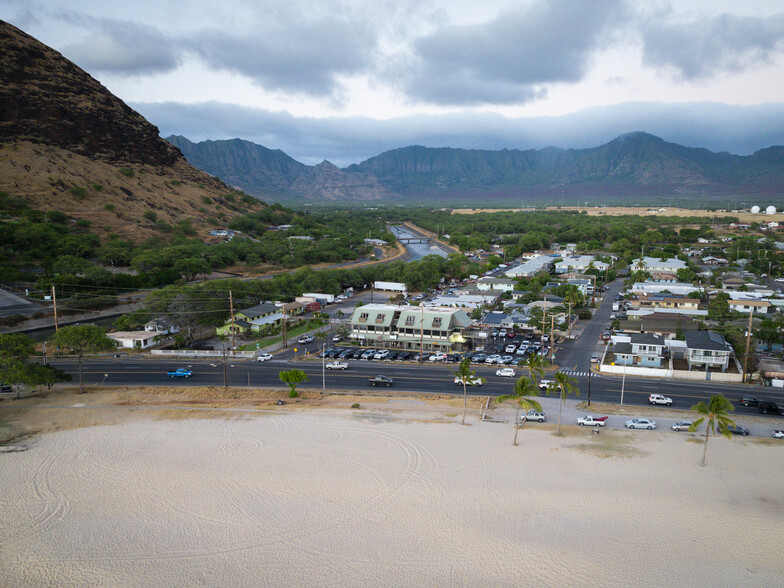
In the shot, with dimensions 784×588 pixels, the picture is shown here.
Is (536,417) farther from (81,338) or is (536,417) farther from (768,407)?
(81,338)

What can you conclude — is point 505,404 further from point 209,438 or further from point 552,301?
point 552,301

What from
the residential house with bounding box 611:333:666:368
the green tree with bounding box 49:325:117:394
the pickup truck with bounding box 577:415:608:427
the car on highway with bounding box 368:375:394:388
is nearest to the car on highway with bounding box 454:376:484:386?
the car on highway with bounding box 368:375:394:388

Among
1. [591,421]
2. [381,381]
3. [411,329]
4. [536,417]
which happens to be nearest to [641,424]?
[591,421]

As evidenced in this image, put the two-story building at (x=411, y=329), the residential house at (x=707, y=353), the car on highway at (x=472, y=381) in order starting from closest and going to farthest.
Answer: the car on highway at (x=472, y=381) < the residential house at (x=707, y=353) < the two-story building at (x=411, y=329)

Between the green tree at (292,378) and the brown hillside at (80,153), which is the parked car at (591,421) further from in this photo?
the brown hillside at (80,153)

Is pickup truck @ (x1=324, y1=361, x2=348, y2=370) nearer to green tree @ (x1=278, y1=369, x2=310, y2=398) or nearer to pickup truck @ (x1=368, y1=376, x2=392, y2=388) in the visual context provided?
pickup truck @ (x1=368, y1=376, x2=392, y2=388)

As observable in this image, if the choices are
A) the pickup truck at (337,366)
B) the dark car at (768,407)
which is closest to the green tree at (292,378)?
the pickup truck at (337,366)

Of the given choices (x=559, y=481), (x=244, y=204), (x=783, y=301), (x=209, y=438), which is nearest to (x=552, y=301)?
(x=783, y=301)
